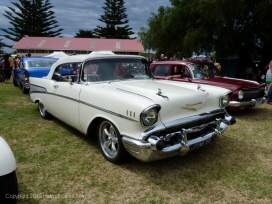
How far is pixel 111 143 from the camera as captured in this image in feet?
11.2

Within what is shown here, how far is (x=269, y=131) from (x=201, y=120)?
2413 millimetres

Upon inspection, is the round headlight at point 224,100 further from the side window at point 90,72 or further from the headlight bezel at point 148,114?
the side window at point 90,72

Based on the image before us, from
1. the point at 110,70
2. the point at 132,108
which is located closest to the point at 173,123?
the point at 132,108

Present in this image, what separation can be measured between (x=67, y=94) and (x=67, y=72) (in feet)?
2.21

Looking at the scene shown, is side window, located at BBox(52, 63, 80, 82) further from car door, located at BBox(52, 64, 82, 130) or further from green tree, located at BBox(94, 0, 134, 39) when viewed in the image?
green tree, located at BBox(94, 0, 134, 39)

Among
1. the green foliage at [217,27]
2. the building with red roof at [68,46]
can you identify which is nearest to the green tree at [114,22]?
the building with red roof at [68,46]

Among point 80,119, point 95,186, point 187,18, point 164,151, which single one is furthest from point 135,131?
point 187,18

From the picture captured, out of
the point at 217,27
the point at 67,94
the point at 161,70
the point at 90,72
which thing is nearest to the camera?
the point at 90,72

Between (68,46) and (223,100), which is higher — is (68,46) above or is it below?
above

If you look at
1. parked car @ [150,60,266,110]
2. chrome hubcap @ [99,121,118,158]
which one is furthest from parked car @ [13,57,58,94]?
chrome hubcap @ [99,121,118,158]

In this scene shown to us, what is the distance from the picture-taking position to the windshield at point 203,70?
6.49 m

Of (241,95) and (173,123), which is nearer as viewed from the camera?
(173,123)

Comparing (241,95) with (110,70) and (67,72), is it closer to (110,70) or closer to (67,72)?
(110,70)

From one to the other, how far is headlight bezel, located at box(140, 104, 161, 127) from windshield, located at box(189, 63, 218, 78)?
13.0ft
